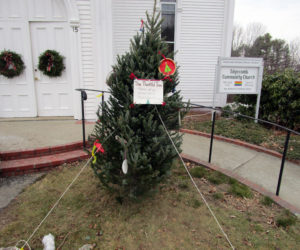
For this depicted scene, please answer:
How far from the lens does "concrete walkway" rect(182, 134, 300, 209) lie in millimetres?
3099

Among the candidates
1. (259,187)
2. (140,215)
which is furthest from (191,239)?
(259,187)

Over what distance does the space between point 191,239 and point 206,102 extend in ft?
21.2

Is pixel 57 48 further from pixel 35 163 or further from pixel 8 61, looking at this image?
pixel 35 163

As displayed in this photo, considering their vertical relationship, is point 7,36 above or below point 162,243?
above

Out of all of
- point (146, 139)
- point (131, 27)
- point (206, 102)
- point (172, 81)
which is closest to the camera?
point (146, 139)

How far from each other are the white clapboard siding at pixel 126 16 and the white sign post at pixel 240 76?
309 cm

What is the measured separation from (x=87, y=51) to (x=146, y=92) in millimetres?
3909

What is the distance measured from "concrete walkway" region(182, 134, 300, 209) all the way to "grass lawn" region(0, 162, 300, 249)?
18.1 inches

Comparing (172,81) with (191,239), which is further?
(172,81)

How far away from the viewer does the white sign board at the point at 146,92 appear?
2.18 metres

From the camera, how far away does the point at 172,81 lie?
2486 millimetres

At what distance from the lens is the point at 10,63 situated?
17.0 feet

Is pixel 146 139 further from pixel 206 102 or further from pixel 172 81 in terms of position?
pixel 206 102

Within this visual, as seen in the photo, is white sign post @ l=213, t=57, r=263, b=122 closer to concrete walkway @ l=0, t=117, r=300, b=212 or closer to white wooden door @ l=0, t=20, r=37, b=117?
concrete walkway @ l=0, t=117, r=300, b=212
